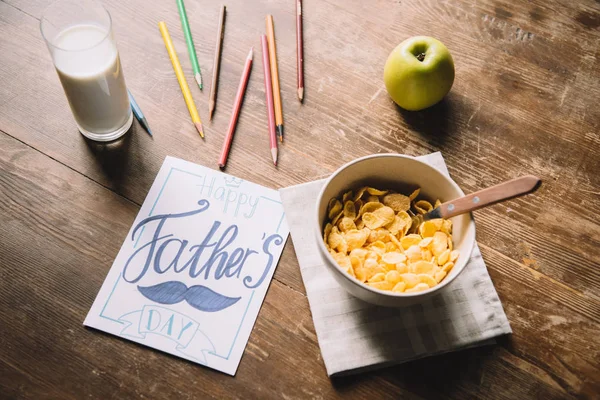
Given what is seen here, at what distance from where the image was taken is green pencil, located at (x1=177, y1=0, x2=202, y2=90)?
0.75 metres

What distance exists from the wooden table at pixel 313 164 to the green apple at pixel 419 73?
33 millimetres

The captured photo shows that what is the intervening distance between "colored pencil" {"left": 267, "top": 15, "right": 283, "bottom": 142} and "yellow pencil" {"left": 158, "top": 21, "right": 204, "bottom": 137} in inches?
4.2

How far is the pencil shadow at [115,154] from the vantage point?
696 mm

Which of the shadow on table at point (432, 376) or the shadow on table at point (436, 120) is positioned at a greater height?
the shadow on table at point (436, 120)

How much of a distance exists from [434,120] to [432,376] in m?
0.35

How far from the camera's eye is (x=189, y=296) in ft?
2.07

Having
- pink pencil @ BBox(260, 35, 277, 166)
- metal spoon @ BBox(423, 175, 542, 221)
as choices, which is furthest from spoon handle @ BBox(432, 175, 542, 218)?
pink pencil @ BBox(260, 35, 277, 166)

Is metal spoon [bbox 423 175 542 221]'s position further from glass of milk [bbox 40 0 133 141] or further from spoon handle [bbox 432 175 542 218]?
glass of milk [bbox 40 0 133 141]

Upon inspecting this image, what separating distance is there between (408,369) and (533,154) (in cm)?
35

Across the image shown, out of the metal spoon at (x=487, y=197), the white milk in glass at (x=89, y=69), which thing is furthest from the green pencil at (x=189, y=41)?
the metal spoon at (x=487, y=197)

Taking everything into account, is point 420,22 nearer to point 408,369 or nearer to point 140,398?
point 408,369

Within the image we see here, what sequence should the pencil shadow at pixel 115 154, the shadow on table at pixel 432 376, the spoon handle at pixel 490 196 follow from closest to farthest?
the spoon handle at pixel 490 196 < the shadow on table at pixel 432 376 < the pencil shadow at pixel 115 154

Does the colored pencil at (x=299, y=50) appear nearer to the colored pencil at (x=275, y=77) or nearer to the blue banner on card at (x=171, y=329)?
the colored pencil at (x=275, y=77)

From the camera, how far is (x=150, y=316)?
0.62 m
